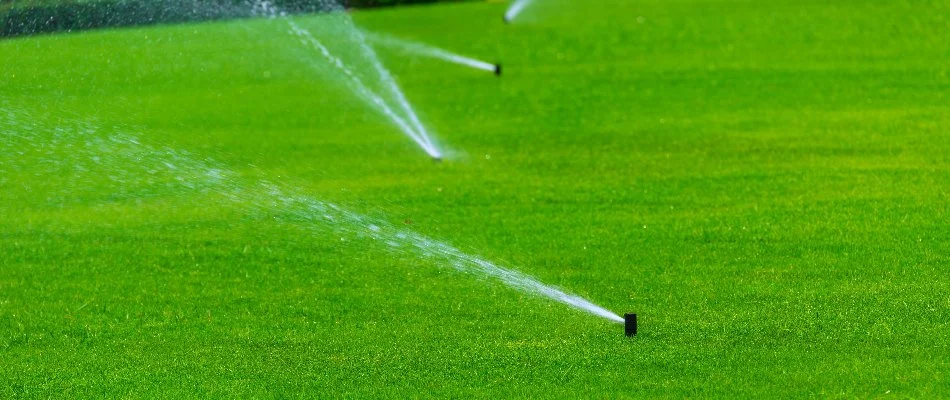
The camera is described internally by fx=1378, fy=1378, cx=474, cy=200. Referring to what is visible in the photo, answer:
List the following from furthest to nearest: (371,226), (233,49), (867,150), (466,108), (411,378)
Answer: (233,49)
(466,108)
(867,150)
(371,226)
(411,378)

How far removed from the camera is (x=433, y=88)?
15.3 metres

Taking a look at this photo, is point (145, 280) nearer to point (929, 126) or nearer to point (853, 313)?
point (853, 313)

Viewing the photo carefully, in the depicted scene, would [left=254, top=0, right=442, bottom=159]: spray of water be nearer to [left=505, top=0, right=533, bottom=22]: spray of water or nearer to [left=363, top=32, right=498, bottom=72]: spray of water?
[left=363, top=32, right=498, bottom=72]: spray of water

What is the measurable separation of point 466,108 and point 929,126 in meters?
4.56

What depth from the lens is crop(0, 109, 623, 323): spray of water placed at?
853 cm

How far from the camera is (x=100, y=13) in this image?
44.4 ft

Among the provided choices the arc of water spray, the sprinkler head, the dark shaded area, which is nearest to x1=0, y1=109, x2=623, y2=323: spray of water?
the sprinkler head

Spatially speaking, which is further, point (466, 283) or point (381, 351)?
point (466, 283)

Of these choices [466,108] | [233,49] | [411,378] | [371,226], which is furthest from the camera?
[233,49]

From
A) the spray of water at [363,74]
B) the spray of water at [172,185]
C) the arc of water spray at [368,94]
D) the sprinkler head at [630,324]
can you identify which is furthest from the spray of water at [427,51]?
the sprinkler head at [630,324]

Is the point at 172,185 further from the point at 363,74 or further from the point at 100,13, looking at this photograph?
the point at 363,74

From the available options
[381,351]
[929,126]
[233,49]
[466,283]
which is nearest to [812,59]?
[929,126]

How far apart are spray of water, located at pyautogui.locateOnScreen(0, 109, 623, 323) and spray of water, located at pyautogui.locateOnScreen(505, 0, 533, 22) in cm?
825

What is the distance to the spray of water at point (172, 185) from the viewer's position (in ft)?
28.0
